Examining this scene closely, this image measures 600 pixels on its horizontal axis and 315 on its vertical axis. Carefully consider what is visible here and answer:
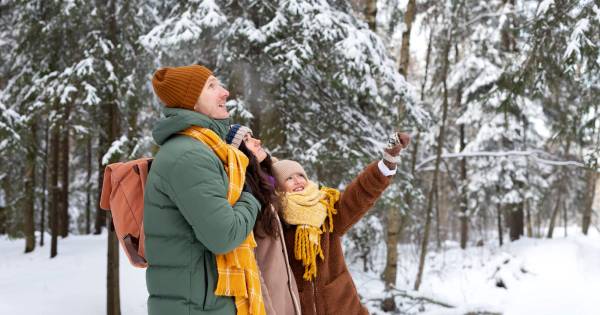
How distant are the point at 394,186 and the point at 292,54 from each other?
10.1 feet

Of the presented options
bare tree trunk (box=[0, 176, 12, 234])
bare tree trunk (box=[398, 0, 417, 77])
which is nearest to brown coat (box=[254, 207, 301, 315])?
bare tree trunk (box=[398, 0, 417, 77])

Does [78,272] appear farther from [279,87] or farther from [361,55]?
[361,55]

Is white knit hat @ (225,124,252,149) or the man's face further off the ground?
the man's face

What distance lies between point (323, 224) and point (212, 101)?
45.3 inches

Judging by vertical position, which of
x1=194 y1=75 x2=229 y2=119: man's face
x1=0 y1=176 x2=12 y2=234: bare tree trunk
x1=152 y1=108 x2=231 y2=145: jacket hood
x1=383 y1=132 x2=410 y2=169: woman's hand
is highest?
x1=194 y1=75 x2=229 y2=119: man's face

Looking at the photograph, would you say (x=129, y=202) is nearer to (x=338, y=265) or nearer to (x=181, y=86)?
(x=181, y=86)

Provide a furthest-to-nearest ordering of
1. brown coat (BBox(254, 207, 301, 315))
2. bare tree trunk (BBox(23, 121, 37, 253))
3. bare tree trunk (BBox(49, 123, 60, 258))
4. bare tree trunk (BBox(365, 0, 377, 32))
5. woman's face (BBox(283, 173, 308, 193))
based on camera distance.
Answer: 1. bare tree trunk (BBox(49, 123, 60, 258))
2. bare tree trunk (BBox(23, 121, 37, 253))
3. bare tree trunk (BBox(365, 0, 377, 32))
4. woman's face (BBox(283, 173, 308, 193))
5. brown coat (BBox(254, 207, 301, 315))

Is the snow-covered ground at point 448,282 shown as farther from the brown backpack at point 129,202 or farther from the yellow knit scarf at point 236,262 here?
the brown backpack at point 129,202

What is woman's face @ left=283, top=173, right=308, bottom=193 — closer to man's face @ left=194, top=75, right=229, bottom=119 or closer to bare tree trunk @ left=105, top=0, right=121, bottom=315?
man's face @ left=194, top=75, right=229, bottom=119

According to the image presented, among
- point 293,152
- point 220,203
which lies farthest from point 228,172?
point 293,152

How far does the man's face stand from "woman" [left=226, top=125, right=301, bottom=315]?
11.1 inches

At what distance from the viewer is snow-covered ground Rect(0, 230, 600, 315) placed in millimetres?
8406

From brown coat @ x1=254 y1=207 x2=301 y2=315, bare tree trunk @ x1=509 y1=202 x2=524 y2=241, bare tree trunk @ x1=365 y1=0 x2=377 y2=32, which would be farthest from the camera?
bare tree trunk @ x1=509 y1=202 x2=524 y2=241

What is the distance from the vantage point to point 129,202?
85.6 inches
